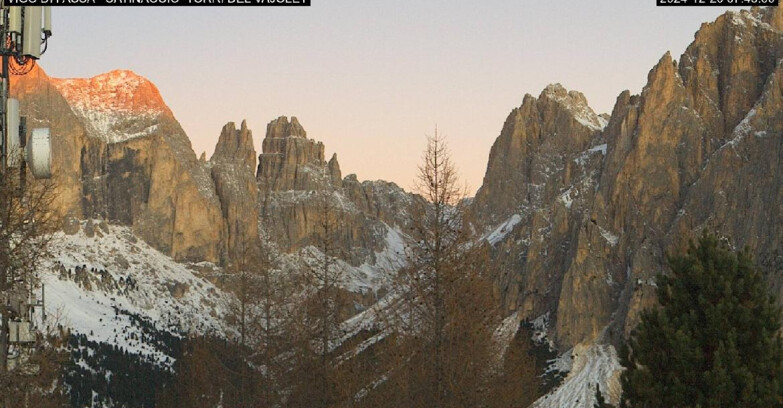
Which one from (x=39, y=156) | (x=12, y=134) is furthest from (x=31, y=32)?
(x=39, y=156)

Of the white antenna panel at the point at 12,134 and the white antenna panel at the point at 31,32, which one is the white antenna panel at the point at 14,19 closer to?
the white antenna panel at the point at 31,32

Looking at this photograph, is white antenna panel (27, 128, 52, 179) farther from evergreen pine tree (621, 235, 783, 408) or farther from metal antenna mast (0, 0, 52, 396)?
evergreen pine tree (621, 235, 783, 408)

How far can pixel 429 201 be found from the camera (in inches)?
1282

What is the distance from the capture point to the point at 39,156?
25016 millimetres

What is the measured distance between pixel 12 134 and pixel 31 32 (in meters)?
2.54

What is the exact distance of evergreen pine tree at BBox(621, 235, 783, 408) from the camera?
2678 cm

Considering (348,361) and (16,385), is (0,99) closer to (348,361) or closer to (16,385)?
(16,385)

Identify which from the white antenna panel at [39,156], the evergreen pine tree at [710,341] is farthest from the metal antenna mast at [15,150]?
the evergreen pine tree at [710,341]

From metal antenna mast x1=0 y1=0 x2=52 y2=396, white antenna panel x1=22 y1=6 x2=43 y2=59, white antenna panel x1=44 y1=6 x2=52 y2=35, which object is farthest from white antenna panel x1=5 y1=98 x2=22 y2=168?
white antenna panel x1=44 y1=6 x2=52 y2=35

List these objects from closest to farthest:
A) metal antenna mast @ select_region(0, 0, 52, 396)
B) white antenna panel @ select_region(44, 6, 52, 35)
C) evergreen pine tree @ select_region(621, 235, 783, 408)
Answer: metal antenna mast @ select_region(0, 0, 52, 396), white antenna panel @ select_region(44, 6, 52, 35), evergreen pine tree @ select_region(621, 235, 783, 408)

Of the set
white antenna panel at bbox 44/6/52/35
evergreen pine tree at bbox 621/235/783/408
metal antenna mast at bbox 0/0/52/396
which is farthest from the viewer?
evergreen pine tree at bbox 621/235/783/408

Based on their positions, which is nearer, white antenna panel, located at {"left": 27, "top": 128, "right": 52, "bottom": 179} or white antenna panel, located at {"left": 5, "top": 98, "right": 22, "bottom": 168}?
white antenna panel, located at {"left": 5, "top": 98, "right": 22, "bottom": 168}

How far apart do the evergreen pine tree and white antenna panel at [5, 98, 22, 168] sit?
17205mm

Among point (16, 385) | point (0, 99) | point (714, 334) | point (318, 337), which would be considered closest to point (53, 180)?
point (0, 99)
